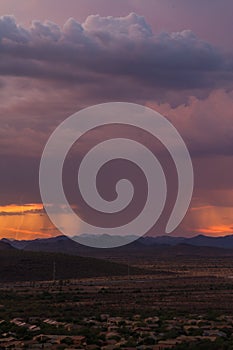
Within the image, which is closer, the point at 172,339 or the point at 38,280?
the point at 172,339

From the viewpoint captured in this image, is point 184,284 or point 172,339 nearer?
point 172,339

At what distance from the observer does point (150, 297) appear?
9012 centimetres

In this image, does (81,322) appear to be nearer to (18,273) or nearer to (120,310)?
(120,310)

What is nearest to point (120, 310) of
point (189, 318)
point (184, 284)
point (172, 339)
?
point (189, 318)

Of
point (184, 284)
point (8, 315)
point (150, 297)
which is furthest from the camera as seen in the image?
point (184, 284)

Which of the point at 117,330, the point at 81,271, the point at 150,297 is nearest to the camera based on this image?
the point at 117,330

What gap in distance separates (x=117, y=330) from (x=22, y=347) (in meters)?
9.38

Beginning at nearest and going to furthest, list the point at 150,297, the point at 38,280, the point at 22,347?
the point at 22,347 → the point at 150,297 → the point at 38,280

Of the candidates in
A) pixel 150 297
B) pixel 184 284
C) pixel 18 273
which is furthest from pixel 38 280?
pixel 150 297

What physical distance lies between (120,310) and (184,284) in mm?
45973

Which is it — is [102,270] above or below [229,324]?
above

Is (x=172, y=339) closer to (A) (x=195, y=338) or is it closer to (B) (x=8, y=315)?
(A) (x=195, y=338)

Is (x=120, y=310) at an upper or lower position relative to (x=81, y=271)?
lower

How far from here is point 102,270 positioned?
16275 centimetres
